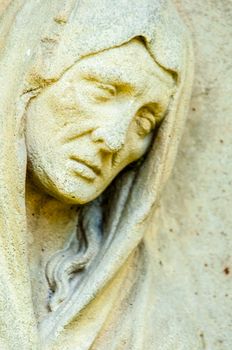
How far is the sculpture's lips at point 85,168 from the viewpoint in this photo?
214 cm

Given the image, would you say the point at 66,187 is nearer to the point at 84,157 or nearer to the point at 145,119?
the point at 84,157

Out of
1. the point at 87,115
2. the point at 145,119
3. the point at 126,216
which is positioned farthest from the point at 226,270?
the point at 87,115

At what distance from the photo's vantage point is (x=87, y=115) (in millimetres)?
2117

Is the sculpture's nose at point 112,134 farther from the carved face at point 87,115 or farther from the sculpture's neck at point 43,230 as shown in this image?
the sculpture's neck at point 43,230

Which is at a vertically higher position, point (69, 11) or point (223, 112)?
point (69, 11)

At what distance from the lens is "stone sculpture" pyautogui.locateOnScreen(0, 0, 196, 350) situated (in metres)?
2.07

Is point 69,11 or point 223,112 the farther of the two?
point 223,112

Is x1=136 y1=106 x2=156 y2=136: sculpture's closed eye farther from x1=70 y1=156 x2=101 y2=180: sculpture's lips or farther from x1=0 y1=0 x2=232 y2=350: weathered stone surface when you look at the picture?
x1=70 y1=156 x2=101 y2=180: sculpture's lips

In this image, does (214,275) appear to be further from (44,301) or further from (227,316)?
(44,301)

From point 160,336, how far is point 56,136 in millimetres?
444

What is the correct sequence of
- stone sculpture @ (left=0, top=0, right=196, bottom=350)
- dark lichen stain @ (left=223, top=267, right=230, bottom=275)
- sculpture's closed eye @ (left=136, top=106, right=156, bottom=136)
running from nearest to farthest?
stone sculpture @ (left=0, top=0, right=196, bottom=350)
sculpture's closed eye @ (left=136, top=106, right=156, bottom=136)
dark lichen stain @ (left=223, top=267, right=230, bottom=275)

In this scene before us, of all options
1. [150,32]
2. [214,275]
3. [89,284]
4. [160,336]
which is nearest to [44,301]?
[89,284]

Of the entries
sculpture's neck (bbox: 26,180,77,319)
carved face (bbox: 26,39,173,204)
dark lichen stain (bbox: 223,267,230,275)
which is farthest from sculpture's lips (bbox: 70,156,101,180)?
dark lichen stain (bbox: 223,267,230,275)

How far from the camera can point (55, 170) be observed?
2123 millimetres
